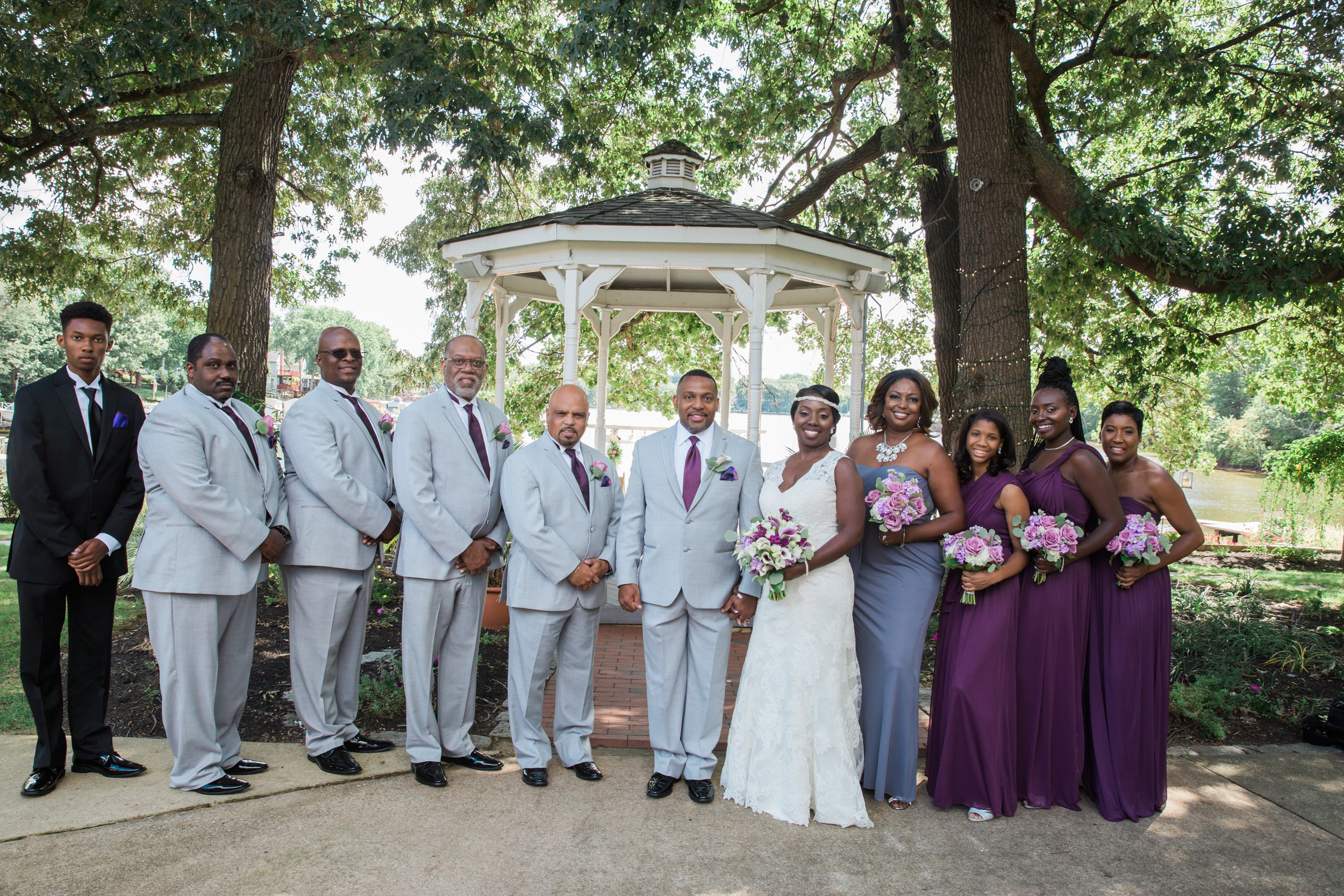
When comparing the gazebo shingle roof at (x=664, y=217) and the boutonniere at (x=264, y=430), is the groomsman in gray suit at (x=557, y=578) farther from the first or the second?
the gazebo shingle roof at (x=664, y=217)

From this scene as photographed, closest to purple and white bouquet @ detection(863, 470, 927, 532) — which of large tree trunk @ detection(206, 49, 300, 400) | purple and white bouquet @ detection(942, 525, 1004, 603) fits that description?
purple and white bouquet @ detection(942, 525, 1004, 603)

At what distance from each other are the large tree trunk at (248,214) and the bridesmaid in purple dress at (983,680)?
741cm

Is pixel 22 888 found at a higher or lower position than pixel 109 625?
lower

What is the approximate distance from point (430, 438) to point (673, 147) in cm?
701

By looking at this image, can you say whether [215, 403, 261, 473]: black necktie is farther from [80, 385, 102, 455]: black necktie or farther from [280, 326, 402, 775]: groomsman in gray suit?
[80, 385, 102, 455]: black necktie

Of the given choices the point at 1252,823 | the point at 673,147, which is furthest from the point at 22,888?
the point at 673,147

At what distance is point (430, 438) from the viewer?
4.55m

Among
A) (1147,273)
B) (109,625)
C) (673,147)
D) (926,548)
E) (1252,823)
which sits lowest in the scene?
(1252,823)

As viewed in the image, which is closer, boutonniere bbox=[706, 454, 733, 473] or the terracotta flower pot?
boutonniere bbox=[706, 454, 733, 473]

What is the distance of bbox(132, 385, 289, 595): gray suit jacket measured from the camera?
4176 mm

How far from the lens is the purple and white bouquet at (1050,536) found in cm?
422

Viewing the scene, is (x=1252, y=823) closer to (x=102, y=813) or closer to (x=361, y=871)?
(x=361, y=871)

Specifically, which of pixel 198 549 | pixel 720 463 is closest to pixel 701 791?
pixel 720 463

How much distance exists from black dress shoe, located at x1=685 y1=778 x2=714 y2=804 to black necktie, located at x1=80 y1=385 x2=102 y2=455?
3.45 metres
